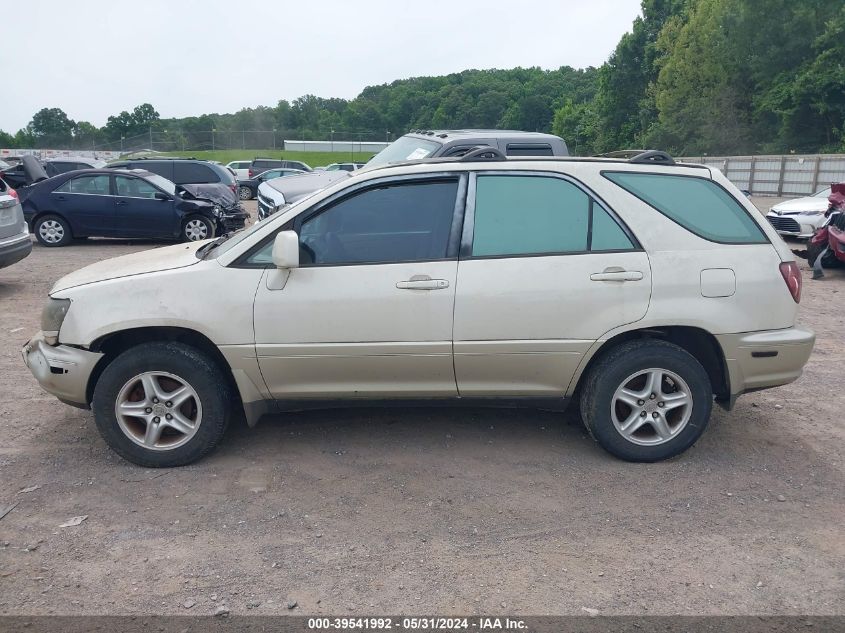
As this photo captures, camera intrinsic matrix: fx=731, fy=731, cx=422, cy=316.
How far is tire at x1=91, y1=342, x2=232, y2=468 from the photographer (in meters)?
4.19

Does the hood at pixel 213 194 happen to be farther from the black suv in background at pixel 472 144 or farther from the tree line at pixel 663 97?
the tree line at pixel 663 97

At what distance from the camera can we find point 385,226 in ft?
14.3

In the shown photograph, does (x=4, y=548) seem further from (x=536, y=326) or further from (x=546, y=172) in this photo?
(x=546, y=172)

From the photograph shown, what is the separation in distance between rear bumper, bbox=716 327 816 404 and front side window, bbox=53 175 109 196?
12.8 m

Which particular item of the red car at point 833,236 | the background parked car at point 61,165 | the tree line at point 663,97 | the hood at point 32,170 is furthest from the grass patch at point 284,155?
the red car at point 833,236

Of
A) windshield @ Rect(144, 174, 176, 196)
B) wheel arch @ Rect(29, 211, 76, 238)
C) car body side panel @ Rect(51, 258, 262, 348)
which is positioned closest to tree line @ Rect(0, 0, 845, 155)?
windshield @ Rect(144, 174, 176, 196)

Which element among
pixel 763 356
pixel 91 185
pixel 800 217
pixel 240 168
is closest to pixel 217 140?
pixel 240 168

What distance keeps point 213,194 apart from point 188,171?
12.0 ft

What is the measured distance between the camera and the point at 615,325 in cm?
421

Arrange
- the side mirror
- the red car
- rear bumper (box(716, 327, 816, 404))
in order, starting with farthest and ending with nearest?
the red car < rear bumper (box(716, 327, 816, 404)) < the side mirror

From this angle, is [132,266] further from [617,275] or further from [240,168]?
[240,168]

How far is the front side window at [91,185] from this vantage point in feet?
46.1

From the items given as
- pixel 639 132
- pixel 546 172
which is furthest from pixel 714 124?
pixel 546 172

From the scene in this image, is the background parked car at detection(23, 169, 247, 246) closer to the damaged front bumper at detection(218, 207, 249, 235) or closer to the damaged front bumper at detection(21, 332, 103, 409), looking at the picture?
the damaged front bumper at detection(218, 207, 249, 235)
